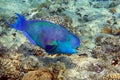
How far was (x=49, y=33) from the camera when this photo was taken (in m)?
2.47

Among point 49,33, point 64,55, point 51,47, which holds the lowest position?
point 64,55

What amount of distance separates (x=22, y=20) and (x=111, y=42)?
188 centimetres

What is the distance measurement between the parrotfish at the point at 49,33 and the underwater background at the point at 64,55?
2.13 ft

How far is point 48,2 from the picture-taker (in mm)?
5613

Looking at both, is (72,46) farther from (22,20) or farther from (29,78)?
(29,78)

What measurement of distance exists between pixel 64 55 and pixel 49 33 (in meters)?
1.32

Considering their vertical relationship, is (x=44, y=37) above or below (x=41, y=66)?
above

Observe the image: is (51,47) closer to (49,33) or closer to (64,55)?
(49,33)

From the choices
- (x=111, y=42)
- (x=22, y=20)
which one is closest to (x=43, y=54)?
(x=111, y=42)

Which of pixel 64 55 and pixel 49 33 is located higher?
pixel 49 33

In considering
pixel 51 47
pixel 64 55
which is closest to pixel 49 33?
pixel 51 47

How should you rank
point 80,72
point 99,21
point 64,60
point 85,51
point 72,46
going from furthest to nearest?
point 99,21
point 85,51
point 64,60
point 80,72
point 72,46

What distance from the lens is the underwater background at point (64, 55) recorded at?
3.22 m

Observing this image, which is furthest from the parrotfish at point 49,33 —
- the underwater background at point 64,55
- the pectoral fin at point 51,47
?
the underwater background at point 64,55
